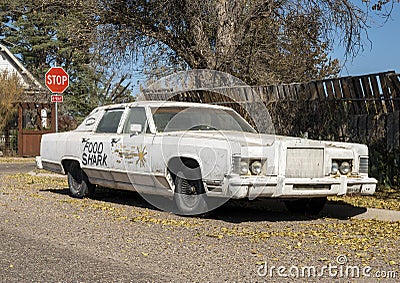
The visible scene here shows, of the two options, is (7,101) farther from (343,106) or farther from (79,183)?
A: (343,106)

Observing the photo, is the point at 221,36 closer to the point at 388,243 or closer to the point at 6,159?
the point at 388,243

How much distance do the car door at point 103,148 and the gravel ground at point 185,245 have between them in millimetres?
583

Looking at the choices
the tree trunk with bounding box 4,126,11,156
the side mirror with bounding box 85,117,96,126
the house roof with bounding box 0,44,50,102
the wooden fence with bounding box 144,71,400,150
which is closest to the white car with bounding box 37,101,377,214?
the side mirror with bounding box 85,117,96,126

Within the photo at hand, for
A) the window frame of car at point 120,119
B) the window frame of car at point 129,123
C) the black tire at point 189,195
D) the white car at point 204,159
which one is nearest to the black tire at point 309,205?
the white car at point 204,159

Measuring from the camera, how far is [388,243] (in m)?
8.01

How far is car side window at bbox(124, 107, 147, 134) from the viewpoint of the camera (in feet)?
35.6

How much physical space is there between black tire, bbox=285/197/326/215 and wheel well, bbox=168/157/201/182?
194 cm

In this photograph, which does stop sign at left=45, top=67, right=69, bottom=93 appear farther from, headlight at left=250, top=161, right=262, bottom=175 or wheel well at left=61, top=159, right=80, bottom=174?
headlight at left=250, top=161, right=262, bottom=175

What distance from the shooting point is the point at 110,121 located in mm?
11797

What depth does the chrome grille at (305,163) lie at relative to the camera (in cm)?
914

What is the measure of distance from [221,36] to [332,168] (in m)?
8.54

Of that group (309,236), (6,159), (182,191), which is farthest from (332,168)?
(6,159)

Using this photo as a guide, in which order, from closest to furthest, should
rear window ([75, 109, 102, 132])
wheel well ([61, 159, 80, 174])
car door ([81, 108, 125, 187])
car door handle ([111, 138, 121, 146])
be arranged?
car door handle ([111, 138, 121, 146])
car door ([81, 108, 125, 187])
rear window ([75, 109, 102, 132])
wheel well ([61, 159, 80, 174])

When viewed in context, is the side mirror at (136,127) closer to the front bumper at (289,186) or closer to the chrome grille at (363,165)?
the front bumper at (289,186)
